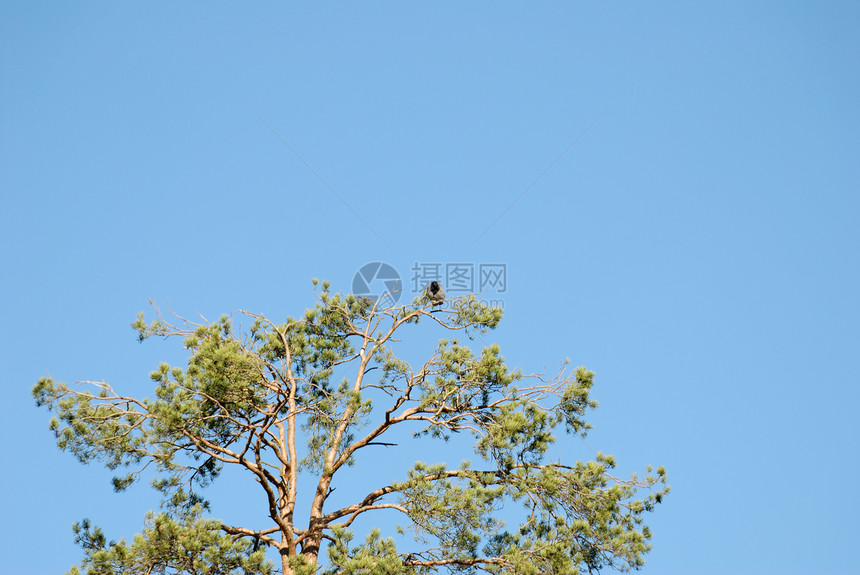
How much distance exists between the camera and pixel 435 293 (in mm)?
10977

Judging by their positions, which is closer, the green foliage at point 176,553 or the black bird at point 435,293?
the green foliage at point 176,553

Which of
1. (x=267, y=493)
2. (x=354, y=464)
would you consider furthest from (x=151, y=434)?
(x=354, y=464)

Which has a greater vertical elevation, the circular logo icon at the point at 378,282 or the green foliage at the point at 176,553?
the circular logo icon at the point at 378,282

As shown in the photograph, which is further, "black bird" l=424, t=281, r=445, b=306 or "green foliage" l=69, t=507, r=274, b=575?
"black bird" l=424, t=281, r=445, b=306

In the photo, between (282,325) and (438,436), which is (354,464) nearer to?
(438,436)

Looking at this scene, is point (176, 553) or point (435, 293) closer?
point (176, 553)

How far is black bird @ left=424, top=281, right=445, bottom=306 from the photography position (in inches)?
430

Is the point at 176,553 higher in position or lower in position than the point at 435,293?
lower

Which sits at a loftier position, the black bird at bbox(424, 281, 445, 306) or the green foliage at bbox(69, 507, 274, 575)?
the black bird at bbox(424, 281, 445, 306)

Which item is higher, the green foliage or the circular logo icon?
the circular logo icon

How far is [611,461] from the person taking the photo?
9664mm

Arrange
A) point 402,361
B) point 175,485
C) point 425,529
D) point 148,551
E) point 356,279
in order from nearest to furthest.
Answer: point 148,551, point 425,529, point 175,485, point 402,361, point 356,279

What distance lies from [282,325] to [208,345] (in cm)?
162

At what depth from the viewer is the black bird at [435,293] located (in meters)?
10.9
